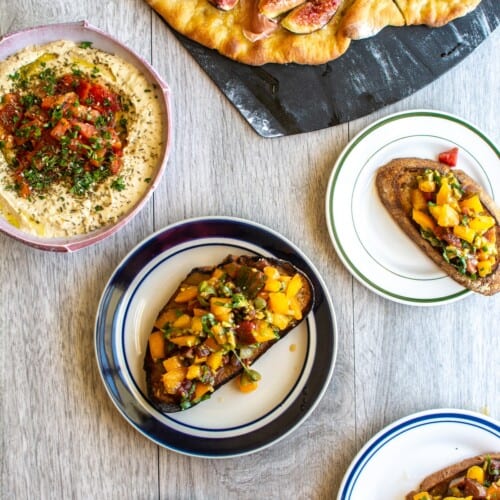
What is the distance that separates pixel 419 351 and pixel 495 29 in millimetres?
1862

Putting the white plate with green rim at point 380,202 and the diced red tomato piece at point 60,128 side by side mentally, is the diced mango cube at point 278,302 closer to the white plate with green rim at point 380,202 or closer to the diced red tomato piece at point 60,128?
the white plate with green rim at point 380,202

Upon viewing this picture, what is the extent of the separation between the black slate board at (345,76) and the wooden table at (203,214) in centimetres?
8

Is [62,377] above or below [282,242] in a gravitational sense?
below

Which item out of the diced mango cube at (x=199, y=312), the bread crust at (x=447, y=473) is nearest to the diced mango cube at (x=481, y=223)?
the bread crust at (x=447, y=473)

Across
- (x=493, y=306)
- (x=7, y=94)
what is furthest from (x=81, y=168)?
(x=493, y=306)

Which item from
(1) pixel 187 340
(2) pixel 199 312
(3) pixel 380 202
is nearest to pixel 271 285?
(2) pixel 199 312

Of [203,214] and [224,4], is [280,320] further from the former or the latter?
[224,4]

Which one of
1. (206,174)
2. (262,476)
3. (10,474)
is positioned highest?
(206,174)

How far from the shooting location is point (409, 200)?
3.64m

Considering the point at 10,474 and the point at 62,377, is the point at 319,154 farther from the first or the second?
the point at 10,474

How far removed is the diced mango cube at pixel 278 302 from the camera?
3338 mm

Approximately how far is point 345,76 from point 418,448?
6.82ft

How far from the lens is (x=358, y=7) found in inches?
137

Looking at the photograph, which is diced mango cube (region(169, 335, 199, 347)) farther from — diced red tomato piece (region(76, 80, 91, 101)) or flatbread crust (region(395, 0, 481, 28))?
flatbread crust (region(395, 0, 481, 28))
